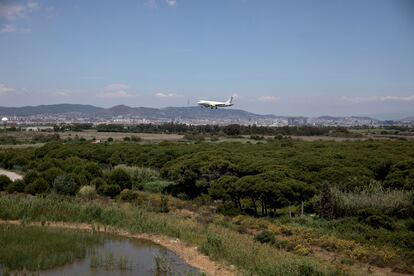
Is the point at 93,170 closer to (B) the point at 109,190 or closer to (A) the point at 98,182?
(A) the point at 98,182

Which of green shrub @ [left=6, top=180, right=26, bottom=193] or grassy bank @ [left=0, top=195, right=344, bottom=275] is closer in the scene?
grassy bank @ [left=0, top=195, right=344, bottom=275]

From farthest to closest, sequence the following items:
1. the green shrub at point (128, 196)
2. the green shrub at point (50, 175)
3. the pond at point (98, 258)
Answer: the green shrub at point (50, 175), the green shrub at point (128, 196), the pond at point (98, 258)

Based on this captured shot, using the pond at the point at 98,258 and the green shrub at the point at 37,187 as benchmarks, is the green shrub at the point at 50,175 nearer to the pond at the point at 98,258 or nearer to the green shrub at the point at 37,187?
the green shrub at the point at 37,187

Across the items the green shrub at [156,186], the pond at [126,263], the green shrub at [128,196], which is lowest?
the green shrub at [156,186]

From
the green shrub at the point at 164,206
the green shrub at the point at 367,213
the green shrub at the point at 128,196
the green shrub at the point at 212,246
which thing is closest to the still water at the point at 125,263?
the green shrub at the point at 212,246

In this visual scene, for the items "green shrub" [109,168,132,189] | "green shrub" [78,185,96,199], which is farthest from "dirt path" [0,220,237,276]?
"green shrub" [109,168,132,189]

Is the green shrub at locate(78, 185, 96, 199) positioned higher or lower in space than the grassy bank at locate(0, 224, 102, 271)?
lower

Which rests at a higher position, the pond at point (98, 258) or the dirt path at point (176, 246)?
the pond at point (98, 258)

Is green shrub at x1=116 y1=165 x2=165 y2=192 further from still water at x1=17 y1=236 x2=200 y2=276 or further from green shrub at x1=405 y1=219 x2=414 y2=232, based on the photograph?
green shrub at x1=405 y1=219 x2=414 y2=232
